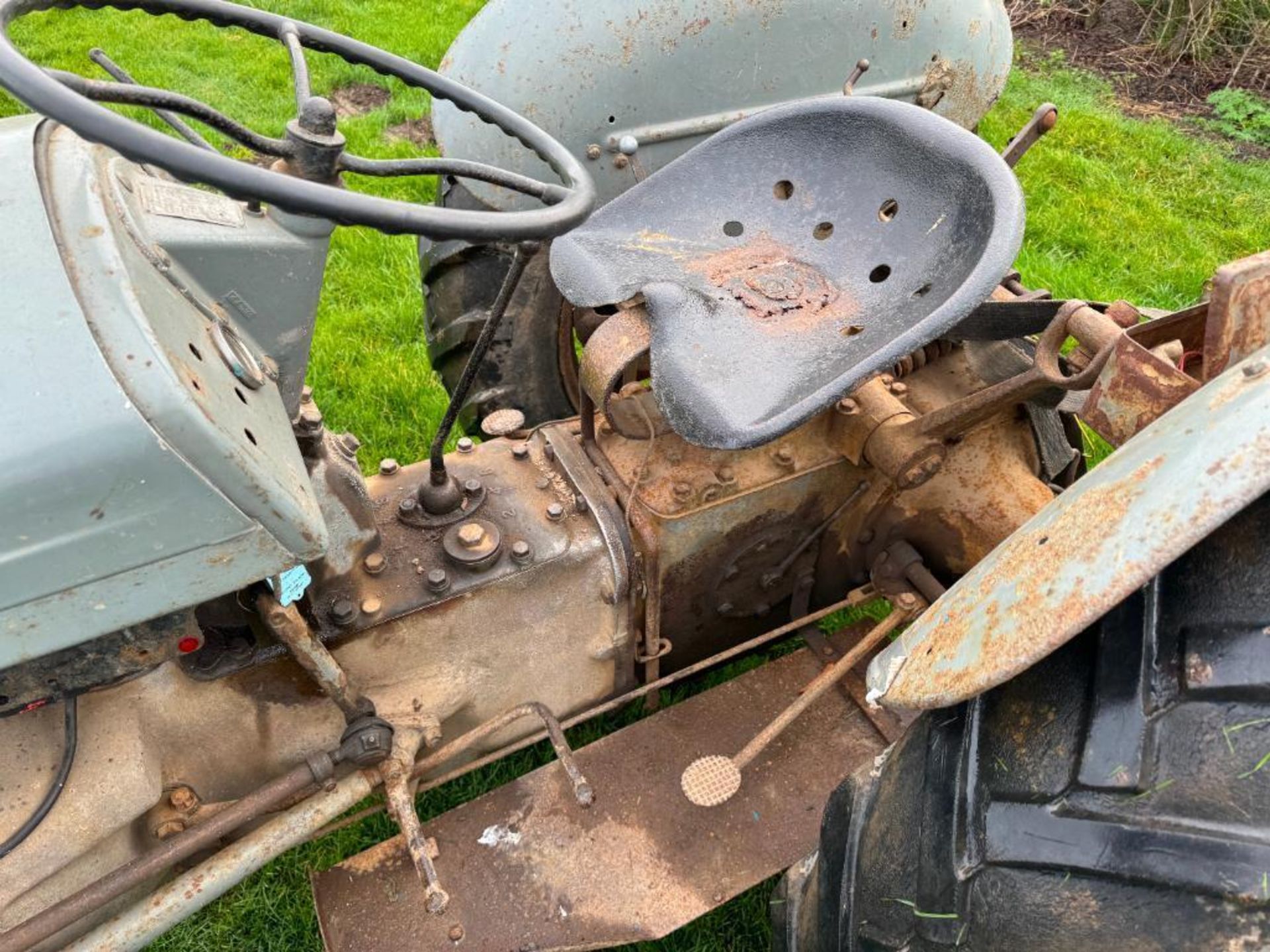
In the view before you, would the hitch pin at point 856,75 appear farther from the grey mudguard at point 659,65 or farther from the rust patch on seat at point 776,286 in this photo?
the rust patch on seat at point 776,286

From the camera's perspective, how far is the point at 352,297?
9.45 feet

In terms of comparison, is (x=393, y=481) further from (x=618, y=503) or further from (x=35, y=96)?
(x=35, y=96)

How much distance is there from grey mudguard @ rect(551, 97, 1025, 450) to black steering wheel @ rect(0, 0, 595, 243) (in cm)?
26

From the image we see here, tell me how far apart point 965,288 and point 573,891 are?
987 mm

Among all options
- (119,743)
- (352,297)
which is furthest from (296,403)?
(352,297)

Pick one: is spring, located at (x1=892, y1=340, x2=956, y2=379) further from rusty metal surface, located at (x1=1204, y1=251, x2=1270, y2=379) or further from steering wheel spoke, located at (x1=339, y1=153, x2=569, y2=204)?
steering wheel spoke, located at (x1=339, y1=153, x2=569, y2=204)

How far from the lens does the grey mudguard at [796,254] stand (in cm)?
119

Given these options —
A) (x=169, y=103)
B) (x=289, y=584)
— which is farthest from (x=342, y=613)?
(x=169, y=103)

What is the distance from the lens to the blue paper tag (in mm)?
1108

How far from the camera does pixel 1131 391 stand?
40.9 inches

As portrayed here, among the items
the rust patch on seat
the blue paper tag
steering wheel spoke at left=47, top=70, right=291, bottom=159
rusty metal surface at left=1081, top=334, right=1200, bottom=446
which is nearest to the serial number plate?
steering wheel spoke at left=47, top=70, right=291, bottom=159

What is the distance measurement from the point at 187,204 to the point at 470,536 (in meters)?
0.56

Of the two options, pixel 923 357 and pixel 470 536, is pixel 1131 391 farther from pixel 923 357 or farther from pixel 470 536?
pixel 470 536

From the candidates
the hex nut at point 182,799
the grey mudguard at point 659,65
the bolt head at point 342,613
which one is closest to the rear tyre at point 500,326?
the grey mudguard at point 659,65
